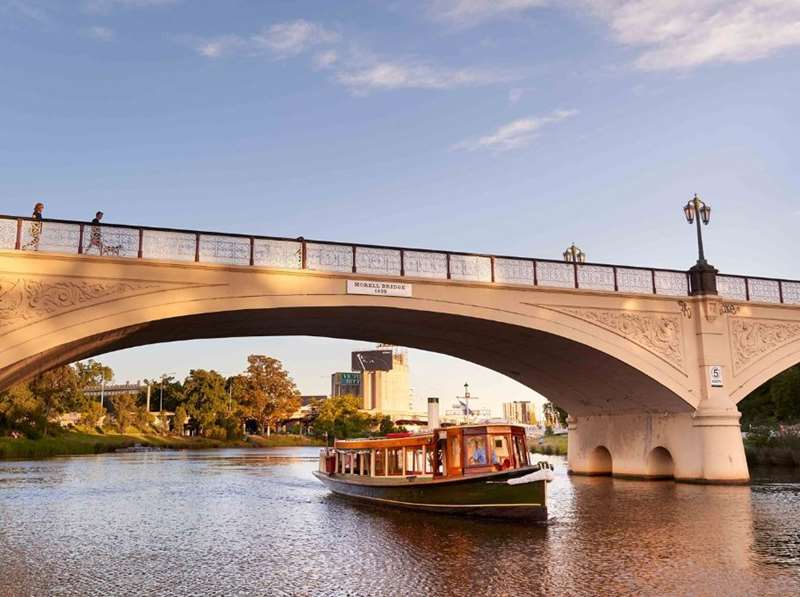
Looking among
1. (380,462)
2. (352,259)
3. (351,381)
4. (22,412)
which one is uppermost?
(351,381)

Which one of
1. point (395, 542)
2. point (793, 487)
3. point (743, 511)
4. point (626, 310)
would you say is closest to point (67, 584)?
point (395, 542)

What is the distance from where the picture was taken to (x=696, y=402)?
2686 cm

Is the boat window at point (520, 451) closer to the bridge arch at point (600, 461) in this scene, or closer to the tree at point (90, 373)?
the bridge arch at point (600, 461)

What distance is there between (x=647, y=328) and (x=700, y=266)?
141 inches

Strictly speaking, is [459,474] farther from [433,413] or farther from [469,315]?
[469,315]

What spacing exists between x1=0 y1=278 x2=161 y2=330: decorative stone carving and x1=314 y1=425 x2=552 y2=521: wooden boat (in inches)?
402

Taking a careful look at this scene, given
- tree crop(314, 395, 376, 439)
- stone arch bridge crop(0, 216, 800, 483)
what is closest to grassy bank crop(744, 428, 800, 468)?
stone arch bridge crop(0, 216, 800, 483)

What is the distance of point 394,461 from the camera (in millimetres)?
23922

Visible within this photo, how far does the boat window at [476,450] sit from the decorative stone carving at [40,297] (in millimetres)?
10765

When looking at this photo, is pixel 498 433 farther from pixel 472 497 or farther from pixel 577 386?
pixel 577 386

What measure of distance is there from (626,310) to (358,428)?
3310 inches

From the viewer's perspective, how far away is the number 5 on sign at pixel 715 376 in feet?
88.4

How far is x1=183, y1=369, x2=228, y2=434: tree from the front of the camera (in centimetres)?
9706

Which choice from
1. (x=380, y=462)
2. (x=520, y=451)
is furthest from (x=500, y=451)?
(x=380, y=462)
